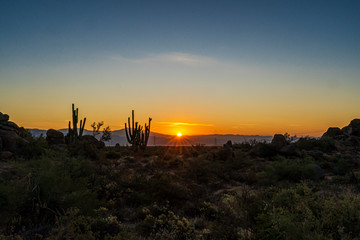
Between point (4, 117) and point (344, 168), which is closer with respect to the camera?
point (344, 168)

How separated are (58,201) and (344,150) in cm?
3195

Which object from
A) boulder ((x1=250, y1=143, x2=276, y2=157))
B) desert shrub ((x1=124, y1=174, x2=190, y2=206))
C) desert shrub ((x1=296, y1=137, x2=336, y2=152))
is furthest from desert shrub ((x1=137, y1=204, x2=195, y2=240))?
desert shrub ((x1=296, y1=137, x2=336, y2=152))

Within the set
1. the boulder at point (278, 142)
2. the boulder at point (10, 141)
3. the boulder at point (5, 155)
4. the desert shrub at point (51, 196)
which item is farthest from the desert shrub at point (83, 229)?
the boulder at point (278, 142)

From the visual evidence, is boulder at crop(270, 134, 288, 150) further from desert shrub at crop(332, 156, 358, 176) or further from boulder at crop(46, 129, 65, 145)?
boulder at crop(46, 129, 65, 145)

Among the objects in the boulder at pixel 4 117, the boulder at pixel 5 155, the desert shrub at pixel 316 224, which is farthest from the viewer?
Answer: the boulder at pixel 4 117

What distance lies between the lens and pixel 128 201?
1128 centimetres

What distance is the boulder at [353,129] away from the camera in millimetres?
38094

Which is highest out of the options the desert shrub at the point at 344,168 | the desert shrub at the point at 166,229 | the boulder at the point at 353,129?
the boulder at the point at 353,129

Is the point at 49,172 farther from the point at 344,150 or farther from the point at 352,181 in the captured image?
the point at 344,150

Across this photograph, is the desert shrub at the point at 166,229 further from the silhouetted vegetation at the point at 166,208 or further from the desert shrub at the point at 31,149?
the desert shrub at the point at 31,149

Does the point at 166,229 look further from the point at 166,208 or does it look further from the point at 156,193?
the point at 156,193

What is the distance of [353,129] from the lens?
38.6m

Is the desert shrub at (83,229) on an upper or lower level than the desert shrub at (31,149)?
lower

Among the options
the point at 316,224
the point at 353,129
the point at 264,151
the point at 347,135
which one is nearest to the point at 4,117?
the point at 264,151
